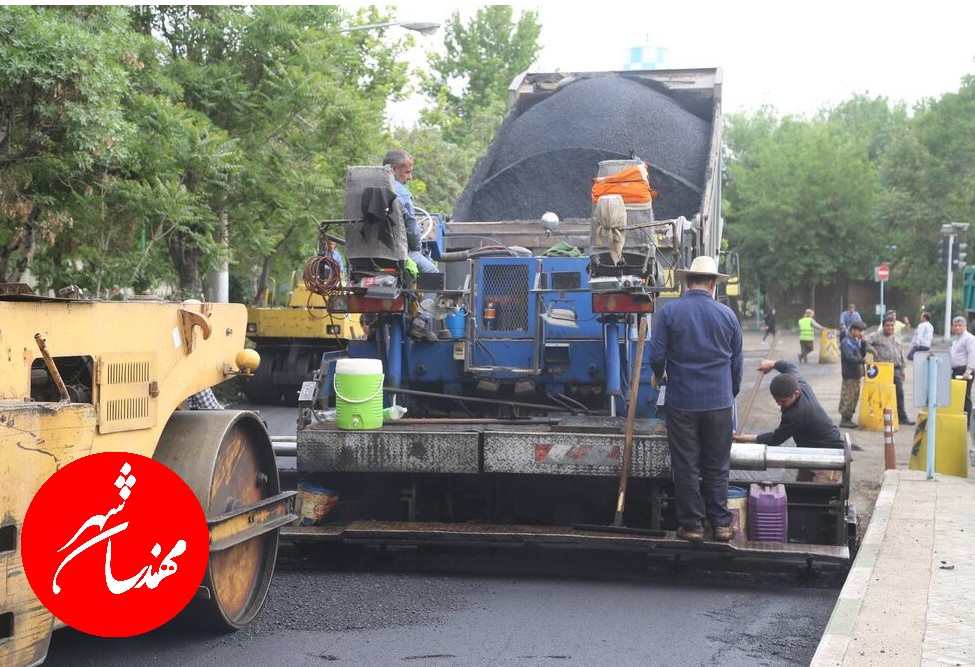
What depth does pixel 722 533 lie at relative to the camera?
686 cm

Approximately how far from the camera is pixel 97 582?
4.12 metres

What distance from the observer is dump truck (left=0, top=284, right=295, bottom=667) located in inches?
155

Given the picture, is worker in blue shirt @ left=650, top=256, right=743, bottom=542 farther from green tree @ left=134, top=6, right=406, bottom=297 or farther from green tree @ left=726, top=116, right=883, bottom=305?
green tree @ left=726, top=116, right=883, bottom=305

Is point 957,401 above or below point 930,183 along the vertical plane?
below

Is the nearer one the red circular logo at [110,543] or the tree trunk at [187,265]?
the red circular logo at [110,543]

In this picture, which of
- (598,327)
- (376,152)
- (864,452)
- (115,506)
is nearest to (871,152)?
(376,152)

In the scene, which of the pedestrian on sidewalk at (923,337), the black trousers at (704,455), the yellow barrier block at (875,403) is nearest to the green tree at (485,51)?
the pedestrian on sidewalk at (923,337)

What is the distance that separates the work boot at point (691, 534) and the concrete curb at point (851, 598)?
0.77 meters

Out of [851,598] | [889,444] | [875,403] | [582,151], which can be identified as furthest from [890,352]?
[851,598]

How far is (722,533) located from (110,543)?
368 centimetres

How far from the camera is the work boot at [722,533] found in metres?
6.85

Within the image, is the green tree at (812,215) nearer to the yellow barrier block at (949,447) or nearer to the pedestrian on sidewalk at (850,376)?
the pedestrian on sidewalk at (850,376)

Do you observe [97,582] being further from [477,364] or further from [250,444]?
[477,364]

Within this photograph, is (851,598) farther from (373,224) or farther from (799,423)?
(373,224)
